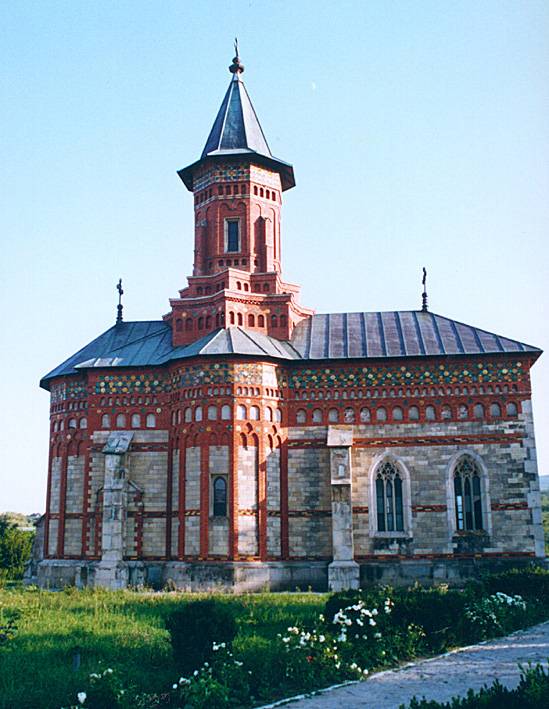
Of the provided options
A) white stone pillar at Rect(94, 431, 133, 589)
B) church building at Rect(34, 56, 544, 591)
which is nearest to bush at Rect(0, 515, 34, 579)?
church building at Rect(34, 56, 544, 591)

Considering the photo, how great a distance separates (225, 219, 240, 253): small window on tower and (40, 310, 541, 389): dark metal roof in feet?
14.1

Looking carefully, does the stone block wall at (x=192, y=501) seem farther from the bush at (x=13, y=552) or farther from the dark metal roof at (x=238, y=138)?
the dark metal roof at (x=238, y=138)

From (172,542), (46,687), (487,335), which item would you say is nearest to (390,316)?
(487,335)

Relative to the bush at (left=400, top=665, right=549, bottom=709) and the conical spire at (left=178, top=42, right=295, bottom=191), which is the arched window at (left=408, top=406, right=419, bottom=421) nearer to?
the conical spire at (left=178, top=42, right=295, bottom=191)

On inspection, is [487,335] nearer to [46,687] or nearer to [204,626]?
[204,626]

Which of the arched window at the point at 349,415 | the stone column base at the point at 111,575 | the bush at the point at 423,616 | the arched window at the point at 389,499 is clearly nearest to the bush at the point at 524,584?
the bush at the point at 423,616

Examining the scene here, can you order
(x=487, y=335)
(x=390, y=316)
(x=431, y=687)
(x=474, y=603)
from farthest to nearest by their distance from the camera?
(x=390, y=316) < (x=487, y=335) < (x=474, y=603) < (x=431, y=687)

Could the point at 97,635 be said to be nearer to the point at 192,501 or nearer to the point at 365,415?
the point at 192,501

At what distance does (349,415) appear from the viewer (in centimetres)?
2880

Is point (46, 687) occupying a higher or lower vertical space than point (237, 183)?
lower

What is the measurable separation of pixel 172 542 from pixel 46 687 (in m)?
14.8

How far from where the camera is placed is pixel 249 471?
27406 mm

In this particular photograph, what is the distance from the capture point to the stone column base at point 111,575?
27.0m

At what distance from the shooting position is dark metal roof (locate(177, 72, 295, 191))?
3281cm
